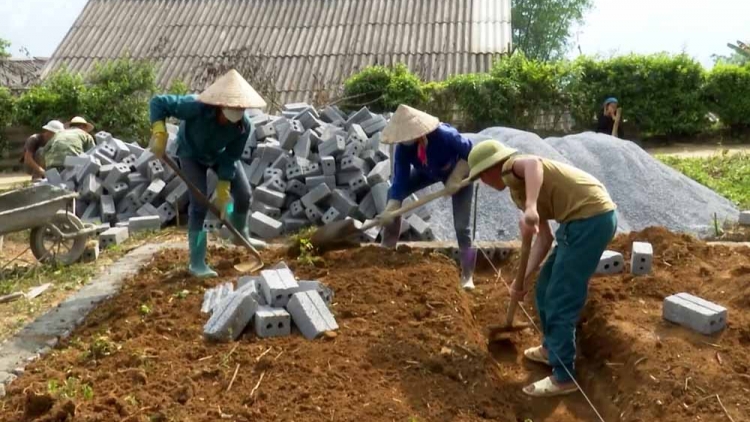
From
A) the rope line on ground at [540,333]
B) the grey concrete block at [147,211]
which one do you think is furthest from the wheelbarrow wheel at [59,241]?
the rope line on ground at [540,333]

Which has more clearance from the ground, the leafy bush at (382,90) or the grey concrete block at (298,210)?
the leafy bush at (382,90)

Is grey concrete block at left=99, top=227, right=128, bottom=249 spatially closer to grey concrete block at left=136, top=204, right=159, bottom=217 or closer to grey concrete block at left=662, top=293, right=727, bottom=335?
grey concrete block at left=136, top=204, right=159, bottom=217

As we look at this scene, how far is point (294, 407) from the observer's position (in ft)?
12.2

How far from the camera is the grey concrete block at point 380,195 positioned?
8570 millimetres

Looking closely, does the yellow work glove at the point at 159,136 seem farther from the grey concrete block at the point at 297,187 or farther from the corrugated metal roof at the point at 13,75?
the corrugated metal roof at the point at 13,75

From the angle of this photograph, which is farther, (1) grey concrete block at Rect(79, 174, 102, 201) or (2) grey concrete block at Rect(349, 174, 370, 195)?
(1) grey concrete block at Rect(79, 174, 102, 201)

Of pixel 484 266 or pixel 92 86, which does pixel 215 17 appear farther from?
pixel 484 266

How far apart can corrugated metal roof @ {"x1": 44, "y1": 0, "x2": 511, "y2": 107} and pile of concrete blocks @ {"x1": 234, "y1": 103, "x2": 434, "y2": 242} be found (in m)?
7.35

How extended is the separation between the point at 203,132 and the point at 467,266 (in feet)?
7.56

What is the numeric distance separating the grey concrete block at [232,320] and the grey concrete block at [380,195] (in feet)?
13.3

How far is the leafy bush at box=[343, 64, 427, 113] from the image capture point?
15.1 meters

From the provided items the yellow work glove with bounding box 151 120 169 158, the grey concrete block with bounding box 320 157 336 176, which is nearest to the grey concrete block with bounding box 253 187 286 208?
the grey concrete block with bounding box 320 157 336 176

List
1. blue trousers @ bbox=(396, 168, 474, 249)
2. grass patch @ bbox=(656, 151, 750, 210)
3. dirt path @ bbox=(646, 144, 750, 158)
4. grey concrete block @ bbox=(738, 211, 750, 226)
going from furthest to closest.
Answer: dirt path @ bbox=(646, 144, 750, 158) → grass patch @ bbox=(656, 151, 750, 210) → grey concrete block @ bbox=(738, 211, 750, 226) → blue trousers @ bbox=(396, 168, 474, 249)

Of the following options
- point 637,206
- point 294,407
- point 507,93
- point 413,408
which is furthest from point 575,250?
point 507,93
